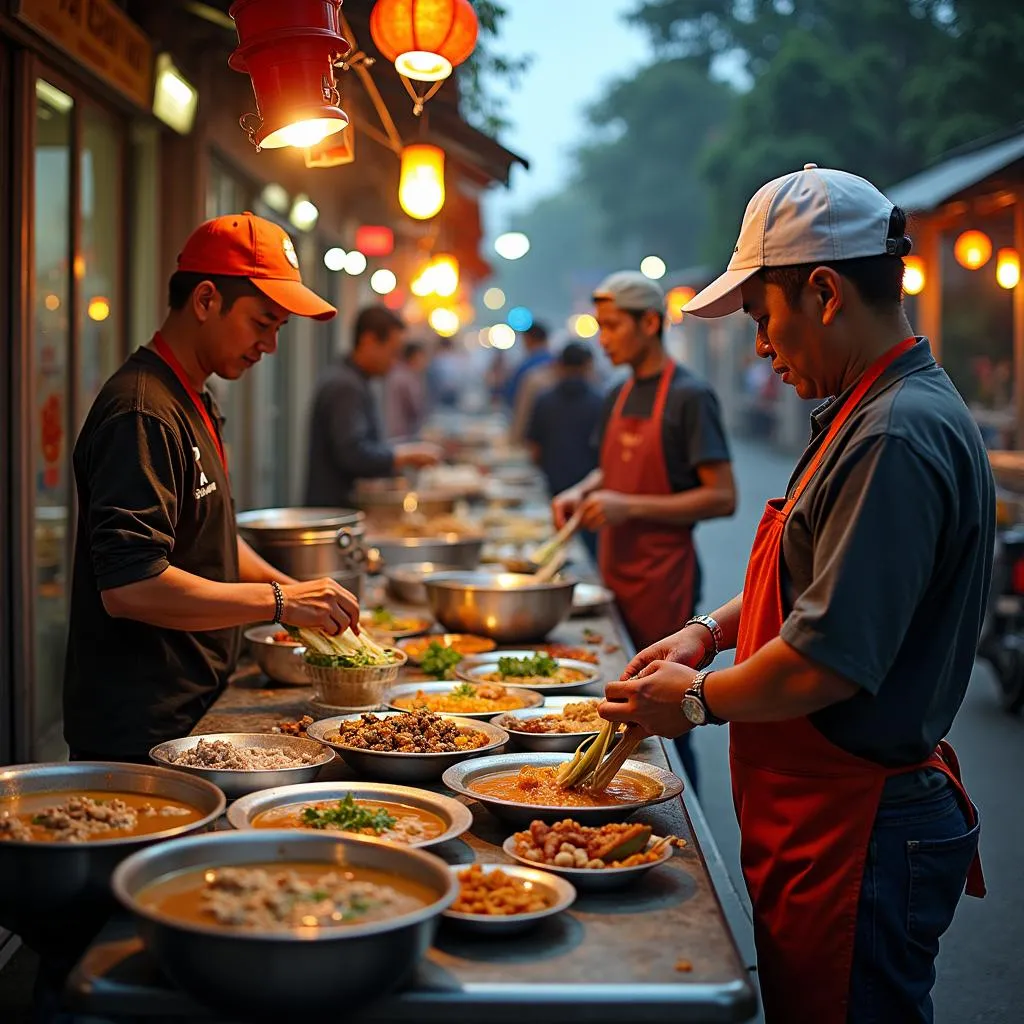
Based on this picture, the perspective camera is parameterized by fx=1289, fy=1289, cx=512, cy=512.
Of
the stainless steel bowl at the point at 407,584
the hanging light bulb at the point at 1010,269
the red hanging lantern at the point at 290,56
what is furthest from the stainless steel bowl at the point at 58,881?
the hanging light bulb at the point at 1010,269

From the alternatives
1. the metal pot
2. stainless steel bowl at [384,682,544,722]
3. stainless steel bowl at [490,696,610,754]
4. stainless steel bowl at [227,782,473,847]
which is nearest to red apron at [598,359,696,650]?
the metal pot

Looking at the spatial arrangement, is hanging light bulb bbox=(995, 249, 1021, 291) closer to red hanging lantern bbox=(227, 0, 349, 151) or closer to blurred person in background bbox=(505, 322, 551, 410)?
blurred person in background bbox=(505, 322, 551, 410)

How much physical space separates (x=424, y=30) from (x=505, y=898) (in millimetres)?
2951

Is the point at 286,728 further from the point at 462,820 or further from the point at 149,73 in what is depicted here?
the point at 149,73

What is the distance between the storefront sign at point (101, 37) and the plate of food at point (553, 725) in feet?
9.88

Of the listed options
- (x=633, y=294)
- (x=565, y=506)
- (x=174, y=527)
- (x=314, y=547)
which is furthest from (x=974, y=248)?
(x=174, y=527)

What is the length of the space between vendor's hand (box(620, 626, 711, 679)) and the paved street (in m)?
2.24

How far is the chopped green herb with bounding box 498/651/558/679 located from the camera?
438 centimetres

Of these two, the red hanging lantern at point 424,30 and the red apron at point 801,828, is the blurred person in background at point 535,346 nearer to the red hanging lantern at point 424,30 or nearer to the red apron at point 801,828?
the red hanging lantern at point 424,30

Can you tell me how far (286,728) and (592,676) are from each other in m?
1.21

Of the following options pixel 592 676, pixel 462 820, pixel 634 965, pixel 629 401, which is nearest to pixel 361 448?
pixel 629 401

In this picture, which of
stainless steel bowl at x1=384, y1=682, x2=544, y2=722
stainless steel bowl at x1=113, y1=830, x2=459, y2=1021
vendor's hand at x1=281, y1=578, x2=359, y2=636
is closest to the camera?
stainless steel bowl at x1=113, y1=830, x2=459, y2=1021

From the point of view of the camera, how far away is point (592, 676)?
4.41 meters

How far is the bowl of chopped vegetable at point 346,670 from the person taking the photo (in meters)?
3.79
